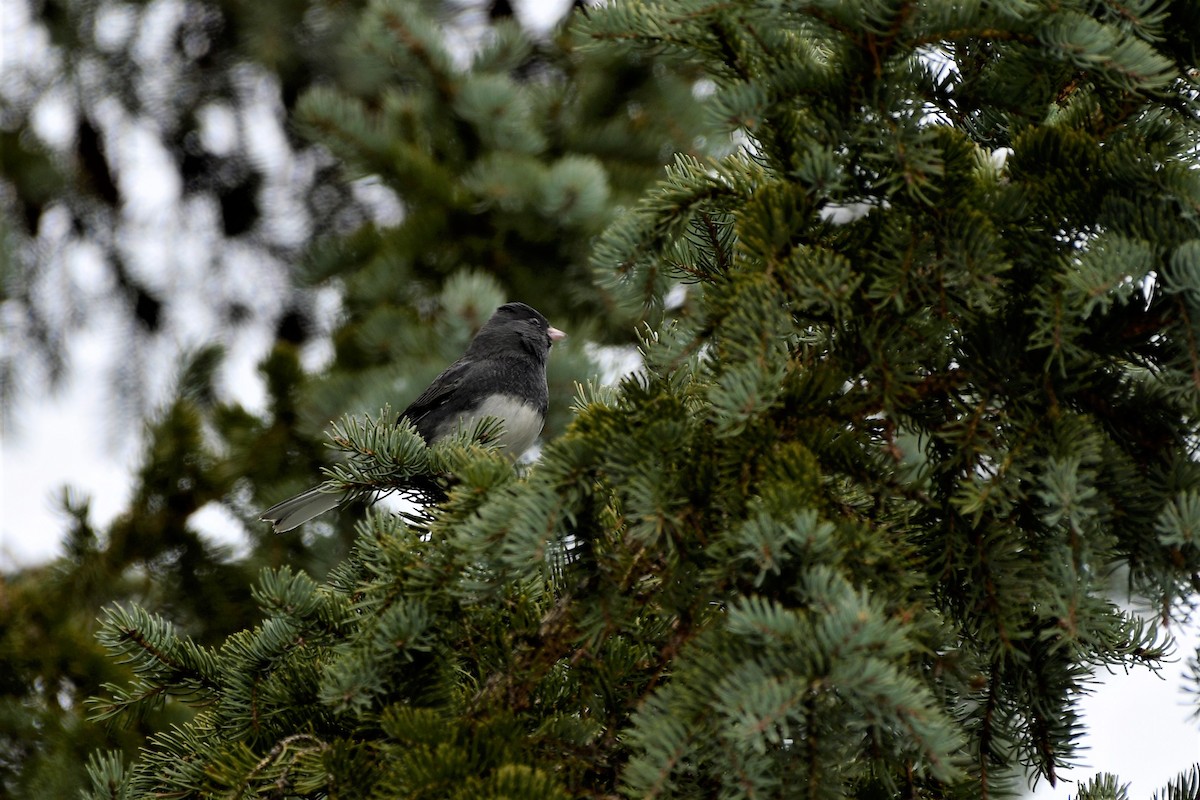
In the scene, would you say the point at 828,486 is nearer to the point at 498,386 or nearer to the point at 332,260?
the point at 498,386

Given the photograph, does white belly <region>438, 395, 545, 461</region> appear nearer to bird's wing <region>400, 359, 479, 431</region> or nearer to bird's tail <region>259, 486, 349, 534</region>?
bird's wing <region>400, 359, 479, 431</region>

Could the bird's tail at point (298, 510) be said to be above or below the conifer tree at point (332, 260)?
below

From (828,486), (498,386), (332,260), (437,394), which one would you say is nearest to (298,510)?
(437,394)

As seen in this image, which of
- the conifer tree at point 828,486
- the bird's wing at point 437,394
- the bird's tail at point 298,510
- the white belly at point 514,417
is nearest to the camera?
the conifer tree at point 828,486

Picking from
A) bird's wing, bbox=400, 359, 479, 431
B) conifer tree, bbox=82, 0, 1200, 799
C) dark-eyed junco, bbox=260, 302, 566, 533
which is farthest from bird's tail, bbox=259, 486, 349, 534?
conifer tree, bbox=82, 0, 1200, 799

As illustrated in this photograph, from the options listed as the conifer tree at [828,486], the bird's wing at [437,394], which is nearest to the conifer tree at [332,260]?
the bird's wing at [437,394]

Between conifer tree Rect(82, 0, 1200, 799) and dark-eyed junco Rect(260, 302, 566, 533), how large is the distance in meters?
1.46

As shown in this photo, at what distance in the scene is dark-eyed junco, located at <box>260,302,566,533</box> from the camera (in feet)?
9.43

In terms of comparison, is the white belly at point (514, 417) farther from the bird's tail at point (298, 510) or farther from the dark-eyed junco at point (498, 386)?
the bird's tail at point (298, 510)

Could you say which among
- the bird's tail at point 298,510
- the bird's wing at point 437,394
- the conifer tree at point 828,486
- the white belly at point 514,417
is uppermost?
the bird's wing at point 437,394

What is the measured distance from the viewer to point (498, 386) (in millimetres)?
2908

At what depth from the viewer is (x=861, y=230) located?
1297mm

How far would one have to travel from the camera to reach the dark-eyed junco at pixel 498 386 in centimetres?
288

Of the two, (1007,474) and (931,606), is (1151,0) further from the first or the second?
(931,606)
